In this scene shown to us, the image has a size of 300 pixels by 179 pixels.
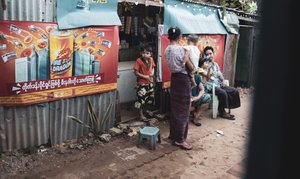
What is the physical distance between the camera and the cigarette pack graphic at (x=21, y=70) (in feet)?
15.0

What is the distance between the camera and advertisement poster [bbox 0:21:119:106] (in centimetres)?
448

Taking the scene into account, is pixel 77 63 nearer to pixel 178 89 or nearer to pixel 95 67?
pixel 95 67

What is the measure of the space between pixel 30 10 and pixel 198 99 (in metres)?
4.09

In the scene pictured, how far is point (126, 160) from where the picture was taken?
516 cm

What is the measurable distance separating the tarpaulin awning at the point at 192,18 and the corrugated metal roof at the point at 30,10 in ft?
8.78

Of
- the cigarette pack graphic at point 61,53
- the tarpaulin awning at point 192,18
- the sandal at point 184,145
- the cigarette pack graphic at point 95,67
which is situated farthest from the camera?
the tarpaulin awning at point 192,18

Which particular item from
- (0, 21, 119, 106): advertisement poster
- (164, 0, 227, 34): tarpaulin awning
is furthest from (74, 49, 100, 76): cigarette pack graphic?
(164, 0, 227, 34): tarpaulin awning

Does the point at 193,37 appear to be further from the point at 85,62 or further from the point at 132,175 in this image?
the point at 132,175

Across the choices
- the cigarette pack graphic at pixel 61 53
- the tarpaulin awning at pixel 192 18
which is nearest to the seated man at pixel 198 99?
the tarpaulin awning at pixel 192 18

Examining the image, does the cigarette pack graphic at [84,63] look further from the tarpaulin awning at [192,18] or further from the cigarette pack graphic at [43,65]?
the tarpaulin awning at [192,18]

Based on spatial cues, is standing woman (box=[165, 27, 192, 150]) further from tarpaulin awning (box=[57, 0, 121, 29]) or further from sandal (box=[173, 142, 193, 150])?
tarpaulin awning (box=[57, 0, 121, 29])

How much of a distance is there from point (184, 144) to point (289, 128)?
507cm

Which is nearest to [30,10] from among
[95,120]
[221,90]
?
[95,120]

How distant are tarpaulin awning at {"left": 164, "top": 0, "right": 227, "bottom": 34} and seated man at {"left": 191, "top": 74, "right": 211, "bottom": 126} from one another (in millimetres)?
1274
